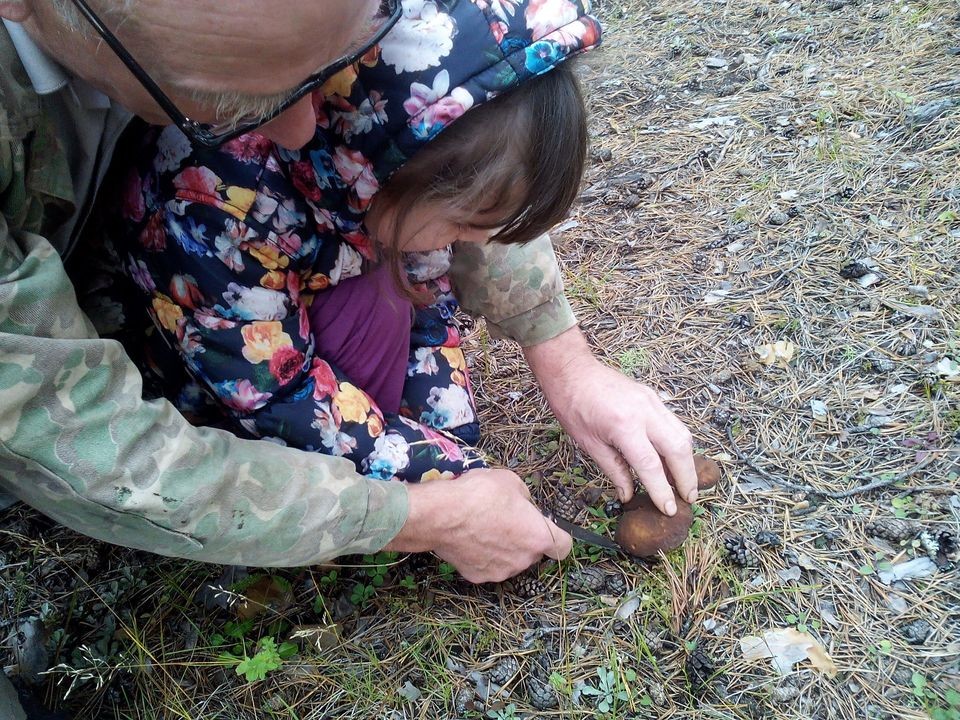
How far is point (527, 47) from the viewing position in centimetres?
121

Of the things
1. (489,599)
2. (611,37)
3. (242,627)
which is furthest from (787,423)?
(611,37)

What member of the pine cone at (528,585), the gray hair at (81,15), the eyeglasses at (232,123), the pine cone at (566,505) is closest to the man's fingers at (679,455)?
the pine cone at (566,505)

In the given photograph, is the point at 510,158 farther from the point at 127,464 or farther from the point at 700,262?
the point at 700,262

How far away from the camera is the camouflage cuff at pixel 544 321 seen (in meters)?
2.15

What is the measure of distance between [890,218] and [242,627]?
2716mm

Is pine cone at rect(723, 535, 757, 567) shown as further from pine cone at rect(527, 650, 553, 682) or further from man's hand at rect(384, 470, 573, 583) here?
pine cone at rect(527, 650, 553, 682)

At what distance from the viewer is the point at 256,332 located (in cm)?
154

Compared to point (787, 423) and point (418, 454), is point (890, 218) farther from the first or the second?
point (418, 454)

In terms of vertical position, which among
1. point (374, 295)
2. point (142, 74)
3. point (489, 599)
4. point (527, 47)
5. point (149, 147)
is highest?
point (142, 74)

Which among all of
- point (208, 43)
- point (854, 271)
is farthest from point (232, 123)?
point (854, 271)

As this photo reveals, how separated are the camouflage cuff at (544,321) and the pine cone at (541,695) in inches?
39.1

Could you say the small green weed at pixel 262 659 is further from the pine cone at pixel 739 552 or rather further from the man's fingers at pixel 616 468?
the pine cone at pixel 739 552

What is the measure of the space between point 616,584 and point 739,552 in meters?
0.35

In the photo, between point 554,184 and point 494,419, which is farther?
point 494,419
